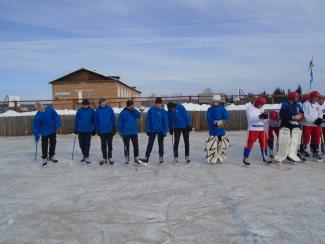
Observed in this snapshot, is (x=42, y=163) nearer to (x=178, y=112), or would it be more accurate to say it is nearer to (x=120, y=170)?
(x=120, y=170)

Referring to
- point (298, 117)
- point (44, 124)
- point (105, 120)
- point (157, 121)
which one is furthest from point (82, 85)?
point (298, 117)

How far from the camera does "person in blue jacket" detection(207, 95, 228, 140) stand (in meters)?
9.50

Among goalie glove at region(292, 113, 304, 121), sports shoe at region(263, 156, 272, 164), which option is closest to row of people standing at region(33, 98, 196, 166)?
sports shoe at region(263, 156, 272, 164)

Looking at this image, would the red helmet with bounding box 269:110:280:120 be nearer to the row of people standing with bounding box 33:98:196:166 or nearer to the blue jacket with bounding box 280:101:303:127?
the blue jacket with bounding box 280:101:303:127

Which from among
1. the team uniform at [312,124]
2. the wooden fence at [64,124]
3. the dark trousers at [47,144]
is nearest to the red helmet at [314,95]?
the team uniform at [312,124]

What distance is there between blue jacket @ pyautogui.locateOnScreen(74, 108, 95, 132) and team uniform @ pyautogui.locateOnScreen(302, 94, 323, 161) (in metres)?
5.24

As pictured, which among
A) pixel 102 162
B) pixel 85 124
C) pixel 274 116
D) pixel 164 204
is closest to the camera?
pixel 164 204

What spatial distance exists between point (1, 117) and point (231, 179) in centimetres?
1553

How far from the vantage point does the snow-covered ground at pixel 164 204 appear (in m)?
4.87

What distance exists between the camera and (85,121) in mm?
10180

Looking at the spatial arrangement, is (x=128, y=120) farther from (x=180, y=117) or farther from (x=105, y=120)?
(x=180, y=117)

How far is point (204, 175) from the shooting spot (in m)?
8.32

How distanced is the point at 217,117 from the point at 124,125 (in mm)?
2233

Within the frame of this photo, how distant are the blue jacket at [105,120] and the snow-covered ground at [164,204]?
0.96 metres
